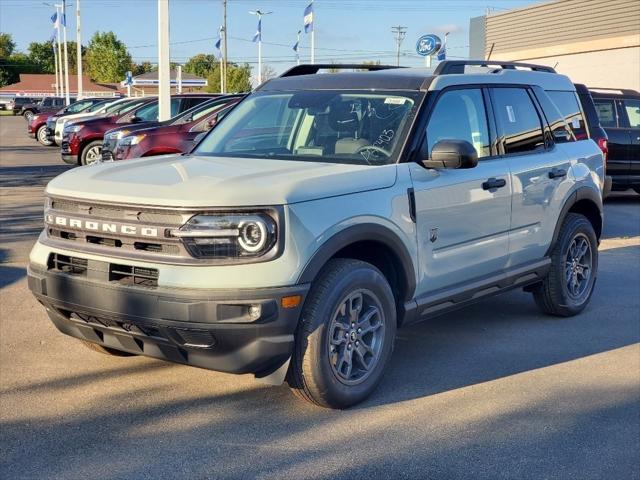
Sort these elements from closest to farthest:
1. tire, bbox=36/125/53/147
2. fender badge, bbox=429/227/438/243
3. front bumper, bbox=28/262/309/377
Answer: front bumper, bbox=28/262/309/377, fender badge, bbox=429/227/438/243, tire, bbox=36/125/53/147

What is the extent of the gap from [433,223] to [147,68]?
139225 mm

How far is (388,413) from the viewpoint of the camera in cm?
459

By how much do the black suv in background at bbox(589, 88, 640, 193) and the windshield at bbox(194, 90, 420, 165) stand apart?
33.6 ft

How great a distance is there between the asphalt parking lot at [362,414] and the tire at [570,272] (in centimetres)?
22

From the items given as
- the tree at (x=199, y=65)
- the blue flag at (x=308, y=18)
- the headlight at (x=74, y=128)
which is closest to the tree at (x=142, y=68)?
the tree at (x=199, y=65)

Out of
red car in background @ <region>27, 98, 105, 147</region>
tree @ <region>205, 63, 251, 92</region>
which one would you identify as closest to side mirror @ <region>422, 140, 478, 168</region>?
red car in background @ <region>27, 98, 105, 147</region>

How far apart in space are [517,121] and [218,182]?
2838mm

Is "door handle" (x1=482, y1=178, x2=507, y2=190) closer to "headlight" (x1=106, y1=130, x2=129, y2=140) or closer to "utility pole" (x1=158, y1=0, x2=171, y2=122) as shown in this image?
"headlight" (x1=106, y1=130, x2=129, y2=140)

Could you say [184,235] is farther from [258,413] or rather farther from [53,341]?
[53,341]

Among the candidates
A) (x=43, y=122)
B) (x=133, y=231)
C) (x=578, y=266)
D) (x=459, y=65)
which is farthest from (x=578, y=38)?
(x=133, y=231)

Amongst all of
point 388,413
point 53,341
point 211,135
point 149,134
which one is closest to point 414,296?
point 388,413

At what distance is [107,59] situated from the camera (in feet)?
381

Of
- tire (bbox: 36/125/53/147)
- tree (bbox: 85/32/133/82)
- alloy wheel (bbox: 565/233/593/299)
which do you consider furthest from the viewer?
tree (bbox: 85/32/133/82)

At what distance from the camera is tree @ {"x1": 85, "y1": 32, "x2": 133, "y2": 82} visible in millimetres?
115875
